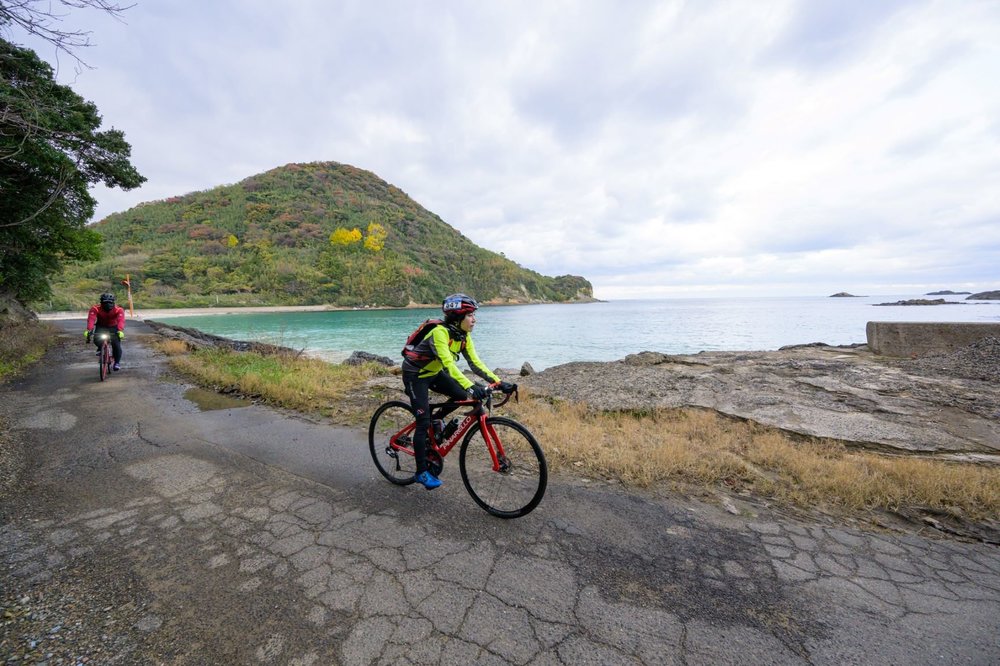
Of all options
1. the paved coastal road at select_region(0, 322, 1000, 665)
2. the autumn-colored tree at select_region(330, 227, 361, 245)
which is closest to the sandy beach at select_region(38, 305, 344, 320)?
the autumn-colored tree at select_region(330, 227, 361, 245)

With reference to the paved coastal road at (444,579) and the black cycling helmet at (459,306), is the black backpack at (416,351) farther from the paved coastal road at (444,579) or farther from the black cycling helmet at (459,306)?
the paved coastal road at (444,579)

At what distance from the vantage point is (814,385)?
737 centimetres

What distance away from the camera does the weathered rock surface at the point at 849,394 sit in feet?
17.2

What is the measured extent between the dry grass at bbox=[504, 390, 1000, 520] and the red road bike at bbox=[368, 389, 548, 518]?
855mm

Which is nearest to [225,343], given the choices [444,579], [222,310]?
[444,579]

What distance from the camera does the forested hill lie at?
74188 mm

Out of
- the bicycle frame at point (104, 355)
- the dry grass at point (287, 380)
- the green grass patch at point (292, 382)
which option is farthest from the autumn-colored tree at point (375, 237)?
the bicycle frame at point (104, 355)

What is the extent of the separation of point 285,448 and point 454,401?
296 cm

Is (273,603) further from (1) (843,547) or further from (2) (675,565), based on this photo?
(1) (843,547)

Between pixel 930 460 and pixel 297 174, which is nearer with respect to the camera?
pixel 930 460

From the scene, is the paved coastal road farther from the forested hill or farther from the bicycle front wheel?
the forested hill

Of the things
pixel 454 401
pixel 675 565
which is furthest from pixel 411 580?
pixel 675 565

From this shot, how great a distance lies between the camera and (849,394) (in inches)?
266

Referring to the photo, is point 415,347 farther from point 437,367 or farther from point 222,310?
point 222,310
